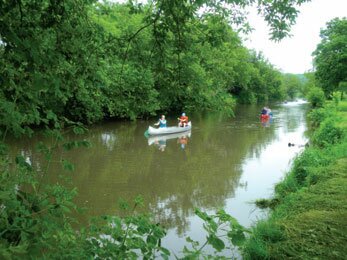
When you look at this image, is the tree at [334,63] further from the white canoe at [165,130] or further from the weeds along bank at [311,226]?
the weeds along bank at [311,226]

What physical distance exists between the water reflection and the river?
0.05 meters

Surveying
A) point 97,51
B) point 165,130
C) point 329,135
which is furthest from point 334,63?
point 97,51

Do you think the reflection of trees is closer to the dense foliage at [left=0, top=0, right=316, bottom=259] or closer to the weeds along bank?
the weeds along bank

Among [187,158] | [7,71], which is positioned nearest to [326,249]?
[7,71]

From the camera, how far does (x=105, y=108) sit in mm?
24641

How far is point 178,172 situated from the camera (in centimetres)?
1232

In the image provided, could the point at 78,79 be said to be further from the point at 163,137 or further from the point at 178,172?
the point at 163,137

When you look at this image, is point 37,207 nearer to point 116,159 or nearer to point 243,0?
point 243,0

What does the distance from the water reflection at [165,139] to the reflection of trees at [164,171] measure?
1.11 ft

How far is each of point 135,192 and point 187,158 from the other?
17.0 ft

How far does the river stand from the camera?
27.7ft

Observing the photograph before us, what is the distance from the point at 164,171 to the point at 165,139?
23.3 feet

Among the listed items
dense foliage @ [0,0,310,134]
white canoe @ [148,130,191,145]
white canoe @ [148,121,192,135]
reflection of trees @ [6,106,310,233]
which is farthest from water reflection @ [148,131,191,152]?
dense foliage @ [0,0,310,134]

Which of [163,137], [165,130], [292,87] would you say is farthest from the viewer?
[292,87]
